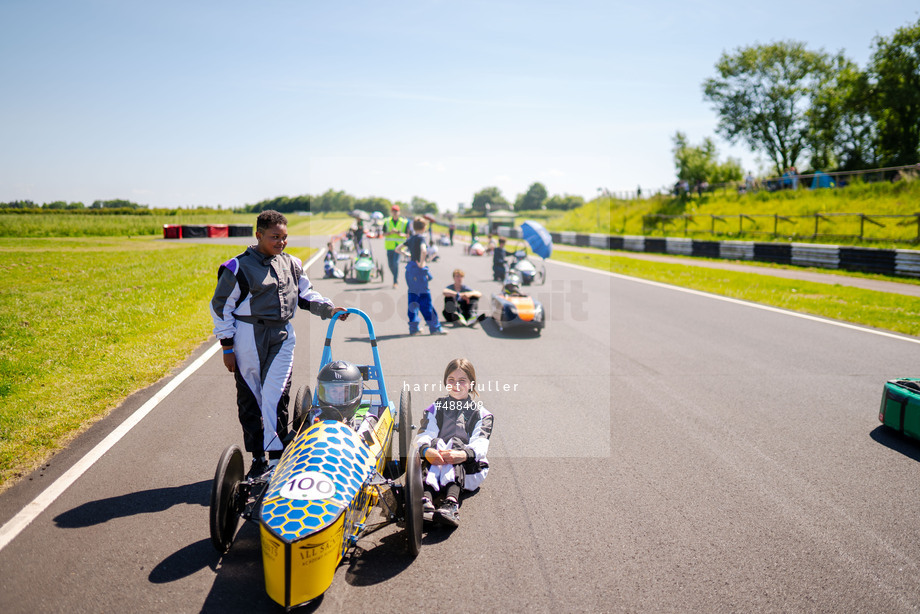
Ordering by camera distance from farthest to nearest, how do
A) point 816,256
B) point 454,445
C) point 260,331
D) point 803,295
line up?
point 816,256 < point 803,295 < point 260,331 < point 454,445

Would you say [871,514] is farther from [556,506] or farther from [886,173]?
[886,173]

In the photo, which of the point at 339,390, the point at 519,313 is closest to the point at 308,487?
the point at 339,390

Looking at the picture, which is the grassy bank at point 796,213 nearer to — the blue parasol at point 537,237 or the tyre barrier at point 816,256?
the tyre barrier at point 816,256

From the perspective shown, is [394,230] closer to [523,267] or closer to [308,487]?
[523,267]

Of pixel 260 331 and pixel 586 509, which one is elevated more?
pixel 260 331

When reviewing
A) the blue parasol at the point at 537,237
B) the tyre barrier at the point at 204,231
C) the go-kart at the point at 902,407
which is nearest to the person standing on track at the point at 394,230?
the blue parasol at the point at 537,237

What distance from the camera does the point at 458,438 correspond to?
176 inches

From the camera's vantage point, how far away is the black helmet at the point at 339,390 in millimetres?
4082

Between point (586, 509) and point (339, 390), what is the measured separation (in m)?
1.97

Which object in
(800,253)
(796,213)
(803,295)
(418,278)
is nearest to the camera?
(418,278)

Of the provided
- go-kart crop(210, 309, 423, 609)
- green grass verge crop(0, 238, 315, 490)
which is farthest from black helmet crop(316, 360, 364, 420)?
green grass verge crop(0, 238, 315, 490)

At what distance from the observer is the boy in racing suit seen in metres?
4.38

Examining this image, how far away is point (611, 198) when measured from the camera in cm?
5350

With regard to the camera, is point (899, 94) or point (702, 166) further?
point (702, 166)
